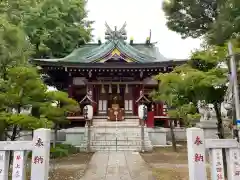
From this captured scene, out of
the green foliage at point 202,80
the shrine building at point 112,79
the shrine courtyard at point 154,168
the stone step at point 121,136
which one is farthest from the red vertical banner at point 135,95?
the green foliage at point 202,80

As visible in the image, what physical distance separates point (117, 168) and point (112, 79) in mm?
11226

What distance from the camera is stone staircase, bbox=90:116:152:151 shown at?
14.5 metres

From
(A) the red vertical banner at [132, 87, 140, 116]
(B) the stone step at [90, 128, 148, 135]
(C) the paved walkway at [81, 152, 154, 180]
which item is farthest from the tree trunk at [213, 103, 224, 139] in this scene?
(A) the red vertical banner at [132, 87, 140, 116]

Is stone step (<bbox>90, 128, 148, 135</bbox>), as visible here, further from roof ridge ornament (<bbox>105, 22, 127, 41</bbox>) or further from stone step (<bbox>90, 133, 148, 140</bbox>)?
roof ridge ornament (<bbox>105, 22, 127, 41</bbox>)

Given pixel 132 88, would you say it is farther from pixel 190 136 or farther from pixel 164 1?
pixel 190 136

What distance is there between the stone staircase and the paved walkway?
2.37m

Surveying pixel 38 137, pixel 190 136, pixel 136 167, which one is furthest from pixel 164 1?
pixel 38 137

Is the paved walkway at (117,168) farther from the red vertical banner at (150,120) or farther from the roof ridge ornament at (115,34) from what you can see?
the roof ridge ornament at (115,34)

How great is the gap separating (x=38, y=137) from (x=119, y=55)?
1532 cm

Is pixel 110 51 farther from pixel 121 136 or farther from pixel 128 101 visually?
pixel 121 136

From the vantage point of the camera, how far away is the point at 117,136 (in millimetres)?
15914

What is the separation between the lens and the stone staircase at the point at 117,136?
1452 centimetres

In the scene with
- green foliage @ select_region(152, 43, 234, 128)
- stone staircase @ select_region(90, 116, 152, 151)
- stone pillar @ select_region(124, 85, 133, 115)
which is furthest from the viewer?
stone pillar @ select_region(124, 85, 133, 115)

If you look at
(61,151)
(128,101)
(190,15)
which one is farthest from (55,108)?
(128,101)
